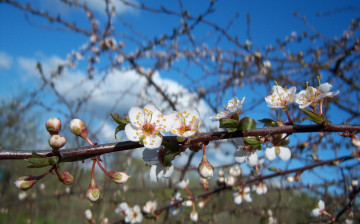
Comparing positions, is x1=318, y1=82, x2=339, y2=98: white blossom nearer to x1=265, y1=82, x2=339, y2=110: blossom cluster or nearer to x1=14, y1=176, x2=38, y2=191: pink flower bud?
x1=265, y1=82, x2=339, y2=110: blossom cluster

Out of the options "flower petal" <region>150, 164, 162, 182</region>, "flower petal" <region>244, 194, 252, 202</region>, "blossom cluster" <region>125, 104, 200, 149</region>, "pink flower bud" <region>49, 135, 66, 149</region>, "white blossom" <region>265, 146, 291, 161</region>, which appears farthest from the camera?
"flower petal" <region>244, 194, 252, 202</region>

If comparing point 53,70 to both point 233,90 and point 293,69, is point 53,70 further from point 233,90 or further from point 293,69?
point 293,69

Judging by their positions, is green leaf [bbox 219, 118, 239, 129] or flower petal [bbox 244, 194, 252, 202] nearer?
green leaf [bbox 219, 118, 239, 129]

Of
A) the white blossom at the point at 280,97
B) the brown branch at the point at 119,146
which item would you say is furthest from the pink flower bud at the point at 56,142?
the white blossom at the point at 280,97

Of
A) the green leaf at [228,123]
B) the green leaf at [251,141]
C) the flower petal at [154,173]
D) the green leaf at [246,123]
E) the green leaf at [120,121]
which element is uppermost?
the green leaf at [120,121]

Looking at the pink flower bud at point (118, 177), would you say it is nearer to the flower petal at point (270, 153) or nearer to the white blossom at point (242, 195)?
the flower petal at point (270, 153)

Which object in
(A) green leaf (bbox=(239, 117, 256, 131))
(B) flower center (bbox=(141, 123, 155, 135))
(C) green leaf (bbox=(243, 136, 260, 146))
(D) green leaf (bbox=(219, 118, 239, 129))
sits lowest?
(C) green leaf (bbox=(243, 136, 260, 146))

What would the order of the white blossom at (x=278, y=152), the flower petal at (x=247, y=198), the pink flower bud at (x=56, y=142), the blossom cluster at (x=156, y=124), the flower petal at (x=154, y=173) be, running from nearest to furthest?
the pink flower bud at (x=56, y=142)
the blossom cluster at (x=156, y=124)
the flower petal at (x=154, y=173)
the white blossom at (x=278, y=152)
the flower petal at (x=247, y=198)

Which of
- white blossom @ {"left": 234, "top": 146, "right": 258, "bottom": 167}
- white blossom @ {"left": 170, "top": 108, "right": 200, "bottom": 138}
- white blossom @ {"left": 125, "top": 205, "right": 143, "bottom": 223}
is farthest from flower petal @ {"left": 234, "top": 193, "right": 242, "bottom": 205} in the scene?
white blossom @ {"left": 170, "top": 108, "right": 200, "bottom": 138}

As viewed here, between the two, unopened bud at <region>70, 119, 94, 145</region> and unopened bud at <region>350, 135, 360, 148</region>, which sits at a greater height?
unopened bud at <region>70, 119, 94, 145</region>

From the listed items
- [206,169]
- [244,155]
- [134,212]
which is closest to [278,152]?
[244,155]
